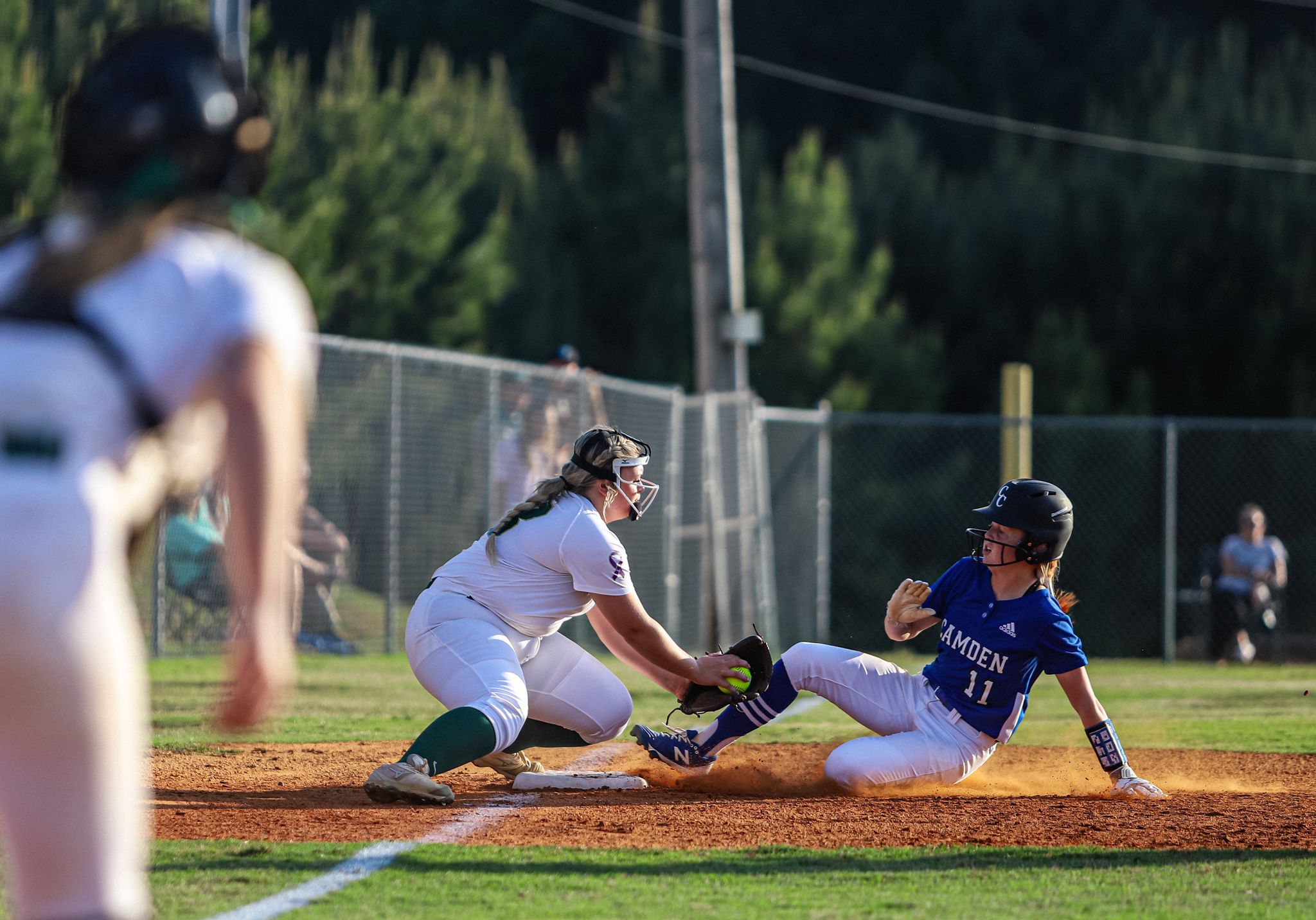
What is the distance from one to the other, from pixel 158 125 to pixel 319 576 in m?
10.2

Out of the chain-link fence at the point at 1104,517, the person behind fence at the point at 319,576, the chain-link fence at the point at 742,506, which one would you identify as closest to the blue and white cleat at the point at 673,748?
the chain-link fence at the point at 742,506

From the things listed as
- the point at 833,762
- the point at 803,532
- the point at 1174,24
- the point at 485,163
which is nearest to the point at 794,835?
the point at 833,762

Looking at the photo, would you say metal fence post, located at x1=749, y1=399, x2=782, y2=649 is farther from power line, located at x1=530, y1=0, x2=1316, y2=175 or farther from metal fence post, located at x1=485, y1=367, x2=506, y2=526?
power line, located at x1=530, y1=0, x2=1316, y2=175

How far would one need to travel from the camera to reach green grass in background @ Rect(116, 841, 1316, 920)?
3.78 meters

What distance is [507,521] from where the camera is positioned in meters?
5.75

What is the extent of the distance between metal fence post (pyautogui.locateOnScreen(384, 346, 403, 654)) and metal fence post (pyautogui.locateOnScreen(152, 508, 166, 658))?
2039 mm

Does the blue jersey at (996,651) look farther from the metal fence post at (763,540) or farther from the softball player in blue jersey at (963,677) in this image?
the metal fence post at (763,540)

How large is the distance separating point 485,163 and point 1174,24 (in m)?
14.2

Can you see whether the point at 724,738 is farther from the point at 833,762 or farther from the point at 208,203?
the point at 208,203

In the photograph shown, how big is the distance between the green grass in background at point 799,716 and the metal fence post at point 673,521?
5.09 ft

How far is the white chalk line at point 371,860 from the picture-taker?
3.64 metres

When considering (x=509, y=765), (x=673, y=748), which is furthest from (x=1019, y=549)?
(x=509, y=765)

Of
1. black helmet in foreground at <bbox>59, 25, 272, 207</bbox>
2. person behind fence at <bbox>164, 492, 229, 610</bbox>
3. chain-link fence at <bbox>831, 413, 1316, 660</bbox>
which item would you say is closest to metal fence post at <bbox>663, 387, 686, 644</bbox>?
person behind fence at <bbox>164, 492, 229, 610</bbox>

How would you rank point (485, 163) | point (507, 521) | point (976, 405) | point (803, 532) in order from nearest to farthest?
point (507, 521) → point (803, 532) → point (976, 405) → point (485, 163)
